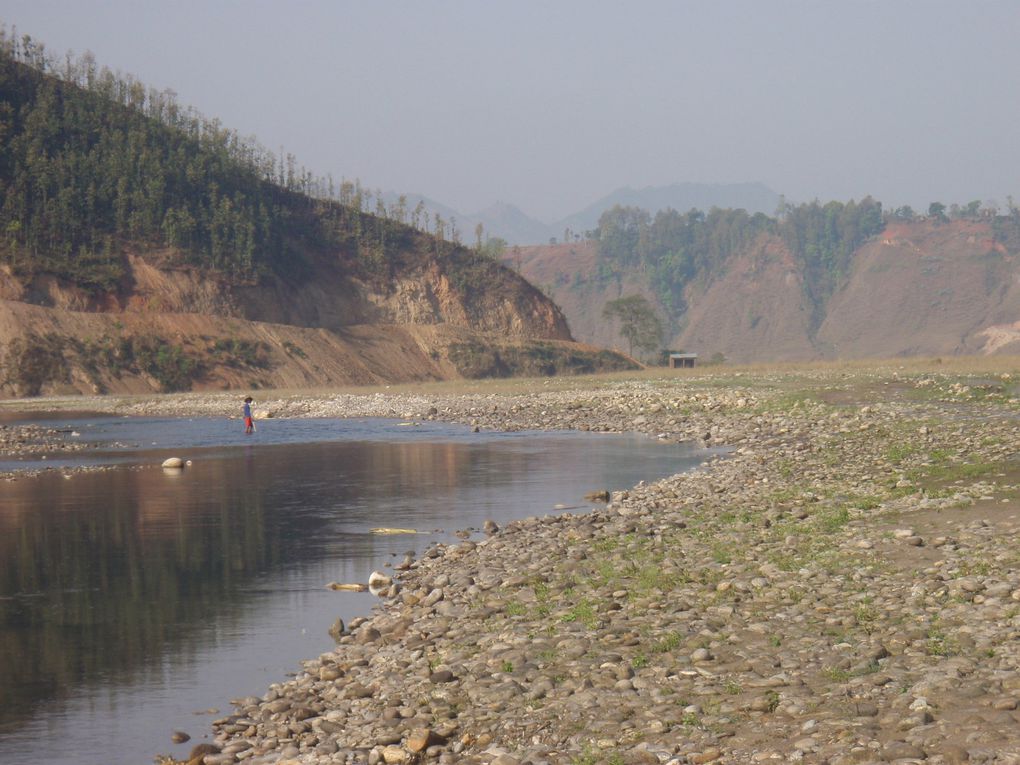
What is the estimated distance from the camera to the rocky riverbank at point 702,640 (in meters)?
8.67

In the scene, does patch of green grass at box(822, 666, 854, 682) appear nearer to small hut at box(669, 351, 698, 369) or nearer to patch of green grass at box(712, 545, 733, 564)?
patch of green grass at box(712, 545, 733, 564)

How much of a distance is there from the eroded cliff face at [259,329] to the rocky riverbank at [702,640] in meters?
75.0

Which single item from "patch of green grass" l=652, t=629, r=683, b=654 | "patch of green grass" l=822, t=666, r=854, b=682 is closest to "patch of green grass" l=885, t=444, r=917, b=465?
"patch of green grass" l=652, t=629, r=683, b=654

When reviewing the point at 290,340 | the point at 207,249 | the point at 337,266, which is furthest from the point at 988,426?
the point at 337,266

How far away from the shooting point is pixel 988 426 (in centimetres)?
2950

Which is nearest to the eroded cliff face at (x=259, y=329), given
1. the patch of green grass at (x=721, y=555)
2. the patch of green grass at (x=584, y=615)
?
the patch of green grass at (x=721, y=555)

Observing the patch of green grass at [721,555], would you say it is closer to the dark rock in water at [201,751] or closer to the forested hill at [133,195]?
the dark rock in water at [201,751]

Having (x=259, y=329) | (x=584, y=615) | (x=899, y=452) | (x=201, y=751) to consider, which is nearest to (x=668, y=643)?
(x=584, y=615)

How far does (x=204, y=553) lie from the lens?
2012 centimetres

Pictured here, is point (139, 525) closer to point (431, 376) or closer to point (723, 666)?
point (723, 666)

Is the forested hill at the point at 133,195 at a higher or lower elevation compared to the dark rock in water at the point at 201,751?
higher

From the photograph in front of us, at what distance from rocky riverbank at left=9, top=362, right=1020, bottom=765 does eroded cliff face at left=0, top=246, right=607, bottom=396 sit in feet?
246

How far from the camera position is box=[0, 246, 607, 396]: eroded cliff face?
291ft

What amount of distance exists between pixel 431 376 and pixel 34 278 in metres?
37.7
